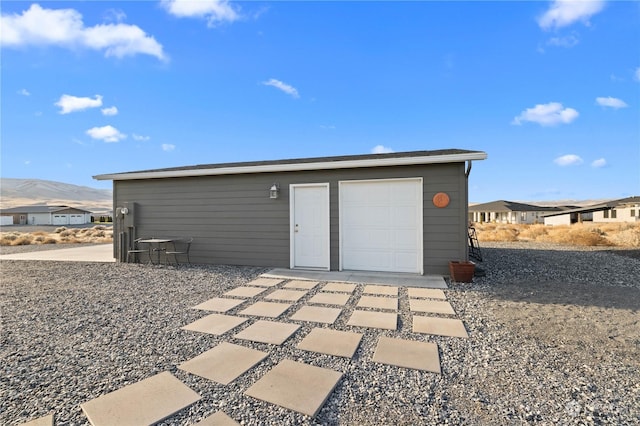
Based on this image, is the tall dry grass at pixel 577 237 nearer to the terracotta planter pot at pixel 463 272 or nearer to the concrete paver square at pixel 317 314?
the terracotta planter pot at pixel 463 272

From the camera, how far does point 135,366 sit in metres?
2.33

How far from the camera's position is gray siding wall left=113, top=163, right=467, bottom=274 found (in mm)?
5562

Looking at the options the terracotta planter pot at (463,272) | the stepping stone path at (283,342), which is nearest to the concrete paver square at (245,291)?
the stepping stone path at (283,342)

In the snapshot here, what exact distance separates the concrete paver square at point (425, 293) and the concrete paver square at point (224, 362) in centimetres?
271

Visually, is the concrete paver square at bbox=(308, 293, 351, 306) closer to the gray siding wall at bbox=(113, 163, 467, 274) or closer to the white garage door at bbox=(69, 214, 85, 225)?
the gray siding wall at bbox=(113, 163, 467, 274)

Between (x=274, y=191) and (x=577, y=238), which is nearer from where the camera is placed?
(x=274, y=191)

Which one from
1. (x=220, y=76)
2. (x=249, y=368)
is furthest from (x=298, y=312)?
(x=220, y=76)

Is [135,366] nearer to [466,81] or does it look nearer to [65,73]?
[65,73]

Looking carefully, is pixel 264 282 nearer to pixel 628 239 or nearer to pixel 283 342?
pixel 283 342

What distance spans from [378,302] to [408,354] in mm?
1526

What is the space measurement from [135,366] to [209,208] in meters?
5.16

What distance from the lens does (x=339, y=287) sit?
16.2 ft

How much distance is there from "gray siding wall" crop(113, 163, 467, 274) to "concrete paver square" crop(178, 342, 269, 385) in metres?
3.76

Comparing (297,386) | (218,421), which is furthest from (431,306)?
(218,421)
